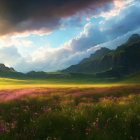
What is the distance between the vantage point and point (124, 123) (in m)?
4.21

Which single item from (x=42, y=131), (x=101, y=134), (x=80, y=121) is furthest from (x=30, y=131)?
(x=101, y=134)

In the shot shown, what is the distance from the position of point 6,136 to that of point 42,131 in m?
1.14

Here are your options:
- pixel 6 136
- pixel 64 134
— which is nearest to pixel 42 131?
pixel 64 134

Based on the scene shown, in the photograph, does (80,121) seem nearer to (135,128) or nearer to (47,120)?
(47,120)

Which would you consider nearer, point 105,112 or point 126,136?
point 126,136

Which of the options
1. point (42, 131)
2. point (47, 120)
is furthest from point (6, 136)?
point (47, 120)

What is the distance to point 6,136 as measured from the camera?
3799 mm

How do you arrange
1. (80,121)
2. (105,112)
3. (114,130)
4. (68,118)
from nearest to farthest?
(114,130)
(80,121)
(68,118)
(105,112)

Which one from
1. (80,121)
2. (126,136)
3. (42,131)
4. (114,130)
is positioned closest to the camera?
(126,136)

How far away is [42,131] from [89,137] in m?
1.66

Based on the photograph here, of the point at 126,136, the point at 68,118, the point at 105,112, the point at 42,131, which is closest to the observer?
the point at 126,136

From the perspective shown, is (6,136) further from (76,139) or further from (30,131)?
(76,139)

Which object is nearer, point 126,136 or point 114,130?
point 126,136

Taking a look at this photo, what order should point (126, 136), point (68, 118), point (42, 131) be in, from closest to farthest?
point (126, 136) → point (42, 131) → point (68, 118)
